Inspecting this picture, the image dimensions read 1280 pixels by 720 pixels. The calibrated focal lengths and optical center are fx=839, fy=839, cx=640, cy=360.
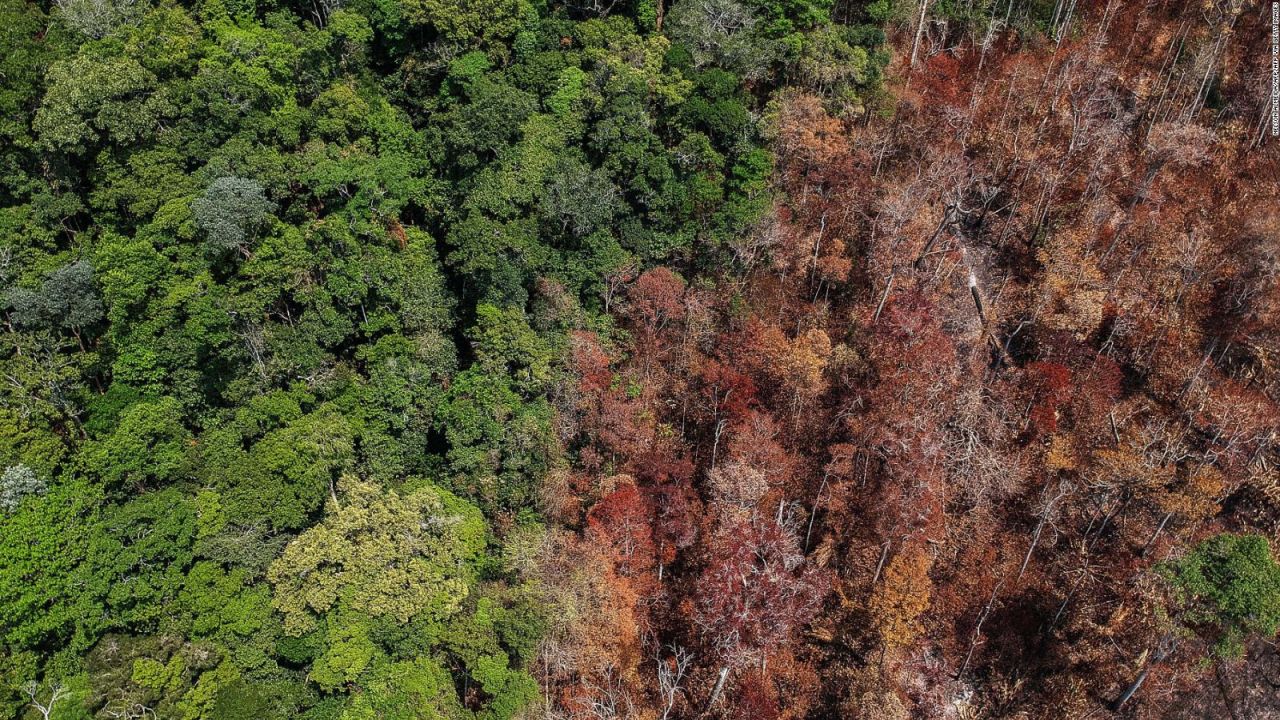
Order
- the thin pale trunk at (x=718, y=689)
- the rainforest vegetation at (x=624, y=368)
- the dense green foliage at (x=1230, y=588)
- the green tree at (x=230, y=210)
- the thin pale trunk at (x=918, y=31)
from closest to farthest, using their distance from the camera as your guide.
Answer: the rainforest vegetation at (x=624, y=368)
the dense green foliage at (x=1230, y=588)
the green tree at (x=230, y=210)
the thin pale trunk at (x=718, y=689)
the thin pale trunk at (x=918, y=31)

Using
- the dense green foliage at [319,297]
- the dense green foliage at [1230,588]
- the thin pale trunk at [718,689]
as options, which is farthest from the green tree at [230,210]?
the dense green foliage at [1230,588]

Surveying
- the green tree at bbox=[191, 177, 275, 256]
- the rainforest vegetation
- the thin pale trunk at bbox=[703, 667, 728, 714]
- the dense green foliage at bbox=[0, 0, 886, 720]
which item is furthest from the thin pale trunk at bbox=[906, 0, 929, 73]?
the green tree at bbox=[191, 177, 275, 256]

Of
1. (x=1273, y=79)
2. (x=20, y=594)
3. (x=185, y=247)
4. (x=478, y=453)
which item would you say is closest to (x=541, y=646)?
(x=478, y=453)

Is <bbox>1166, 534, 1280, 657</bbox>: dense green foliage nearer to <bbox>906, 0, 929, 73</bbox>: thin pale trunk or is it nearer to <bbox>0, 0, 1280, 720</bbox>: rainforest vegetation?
<bbox>0, 0, 1280, 720</bbox>: rainforest vegetation

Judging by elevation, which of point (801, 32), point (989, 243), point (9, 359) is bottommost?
point (9, 359)

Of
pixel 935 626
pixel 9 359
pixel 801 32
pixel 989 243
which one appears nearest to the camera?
pixel 9 359

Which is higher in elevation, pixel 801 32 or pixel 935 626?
pixel 801 32

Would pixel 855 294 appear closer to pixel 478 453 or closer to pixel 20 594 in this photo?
pixel 478 453

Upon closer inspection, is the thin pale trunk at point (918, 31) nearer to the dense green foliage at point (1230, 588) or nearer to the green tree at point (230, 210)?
the dense green foliage at point (1230, 588)
